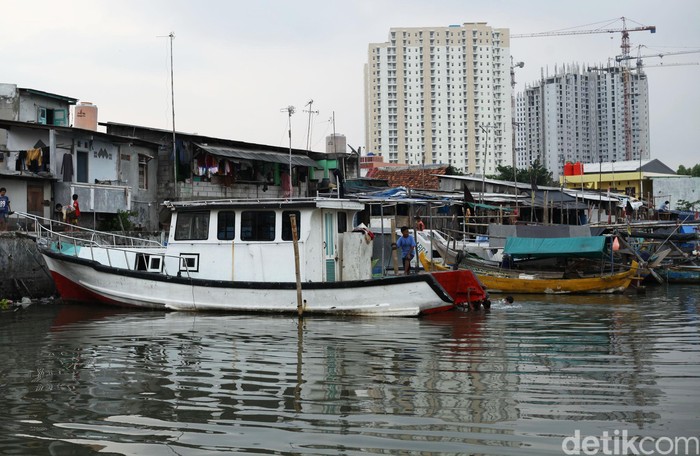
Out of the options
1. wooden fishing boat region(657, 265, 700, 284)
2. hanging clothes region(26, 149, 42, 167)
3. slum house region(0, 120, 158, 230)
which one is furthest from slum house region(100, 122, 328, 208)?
wooden fishing boat region(657, 265, 700, 284)

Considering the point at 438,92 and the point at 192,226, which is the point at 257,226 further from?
the point at 438,92

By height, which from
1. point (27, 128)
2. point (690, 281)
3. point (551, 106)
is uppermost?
point (551, 106)

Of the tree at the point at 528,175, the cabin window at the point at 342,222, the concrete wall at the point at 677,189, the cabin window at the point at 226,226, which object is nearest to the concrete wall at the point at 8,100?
the cabin window at the point at 226,226

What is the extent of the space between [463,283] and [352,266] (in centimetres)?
249

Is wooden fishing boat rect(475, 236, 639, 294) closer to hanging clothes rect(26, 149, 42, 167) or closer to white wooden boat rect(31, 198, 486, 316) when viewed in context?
white wooden boat rect(31, 198, 486, 316)

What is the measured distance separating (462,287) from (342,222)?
9.79 feet

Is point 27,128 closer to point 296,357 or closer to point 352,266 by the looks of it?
point 352,266

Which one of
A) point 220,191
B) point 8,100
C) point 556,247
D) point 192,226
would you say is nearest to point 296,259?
point 192,226

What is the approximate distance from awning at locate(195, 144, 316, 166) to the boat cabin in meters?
13.0

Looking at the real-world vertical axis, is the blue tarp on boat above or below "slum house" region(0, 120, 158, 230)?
below

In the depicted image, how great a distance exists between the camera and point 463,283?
1759 cm

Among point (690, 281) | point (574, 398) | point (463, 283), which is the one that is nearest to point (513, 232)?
point (690, 281)

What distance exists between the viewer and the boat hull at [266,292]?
53.3 feet

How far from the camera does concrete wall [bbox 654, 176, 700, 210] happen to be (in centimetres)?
5144
